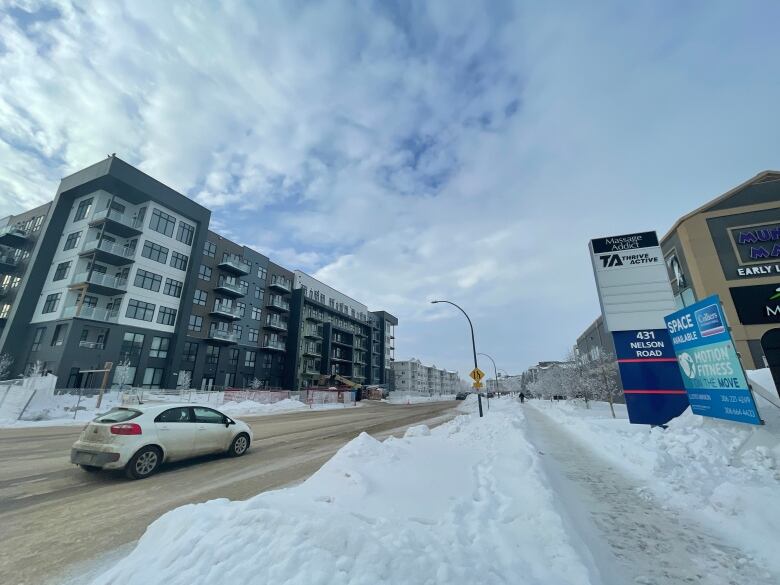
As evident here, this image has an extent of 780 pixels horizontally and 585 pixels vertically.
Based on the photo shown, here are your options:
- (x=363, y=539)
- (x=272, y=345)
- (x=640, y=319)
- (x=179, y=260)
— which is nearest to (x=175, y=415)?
(x=363, y=539)

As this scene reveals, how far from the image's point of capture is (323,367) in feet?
202

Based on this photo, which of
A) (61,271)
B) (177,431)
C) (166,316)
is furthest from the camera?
(166,316)

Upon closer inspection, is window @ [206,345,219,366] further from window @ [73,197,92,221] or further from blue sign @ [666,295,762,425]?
blue sign @ [666,295,762,425]

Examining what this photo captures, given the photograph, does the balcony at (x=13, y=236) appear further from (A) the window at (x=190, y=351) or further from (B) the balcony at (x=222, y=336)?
(B) the balcony at (x=222, y=336)

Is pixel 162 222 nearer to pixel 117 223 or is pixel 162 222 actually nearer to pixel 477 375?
pixel 117 223

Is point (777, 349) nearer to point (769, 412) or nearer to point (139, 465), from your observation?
point (769, 412)

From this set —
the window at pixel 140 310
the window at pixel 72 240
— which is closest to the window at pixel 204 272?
the window at pixel 140 310

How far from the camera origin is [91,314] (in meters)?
31.6

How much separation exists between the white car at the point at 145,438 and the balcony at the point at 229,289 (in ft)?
128

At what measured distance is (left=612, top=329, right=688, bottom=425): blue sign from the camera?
13625 millimetres

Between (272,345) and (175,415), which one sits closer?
(175,415)

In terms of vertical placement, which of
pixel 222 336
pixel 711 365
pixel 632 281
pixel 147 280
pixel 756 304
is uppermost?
pixel 147 280

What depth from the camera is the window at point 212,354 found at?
42291mm

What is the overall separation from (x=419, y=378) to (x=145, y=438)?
434ft
